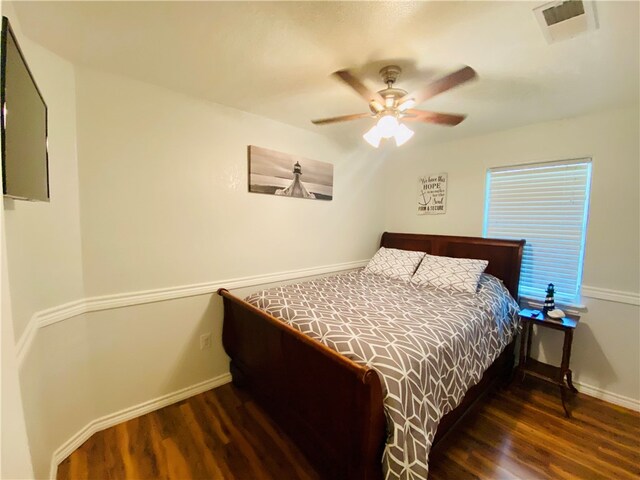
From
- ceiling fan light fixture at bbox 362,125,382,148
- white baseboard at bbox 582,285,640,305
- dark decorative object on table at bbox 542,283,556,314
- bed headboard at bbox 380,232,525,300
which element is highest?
ceiling fan light fixture at bbox 362,125,382,148

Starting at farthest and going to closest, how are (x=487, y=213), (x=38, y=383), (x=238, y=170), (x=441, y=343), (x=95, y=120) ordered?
(x=487, y=213) < (x=238, y=170) < (x=95, y=120) < (x=441, y=343) < (x=38, y=383)

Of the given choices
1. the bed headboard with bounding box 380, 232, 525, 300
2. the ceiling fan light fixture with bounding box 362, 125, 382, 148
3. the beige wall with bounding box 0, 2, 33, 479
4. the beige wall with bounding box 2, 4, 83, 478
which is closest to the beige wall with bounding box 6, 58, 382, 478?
the beige wall with bounding box 2, 4, 83, 478

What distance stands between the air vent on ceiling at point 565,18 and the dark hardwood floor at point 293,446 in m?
2.27

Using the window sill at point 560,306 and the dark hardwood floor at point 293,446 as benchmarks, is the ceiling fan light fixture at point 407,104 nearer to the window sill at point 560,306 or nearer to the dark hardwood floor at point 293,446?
the dark hardwood floor at point 293,446

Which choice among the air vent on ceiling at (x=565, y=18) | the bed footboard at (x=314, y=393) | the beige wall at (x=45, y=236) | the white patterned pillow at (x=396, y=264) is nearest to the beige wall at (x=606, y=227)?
the white patterned pillow at (x=396, y=264)

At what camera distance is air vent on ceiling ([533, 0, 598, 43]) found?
3.72ft

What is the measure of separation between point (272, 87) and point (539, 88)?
5.90ft

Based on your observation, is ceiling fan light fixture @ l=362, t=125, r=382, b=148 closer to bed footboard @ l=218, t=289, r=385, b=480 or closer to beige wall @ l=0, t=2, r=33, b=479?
bed footboard @ l=218, t=289, r=385, b=480

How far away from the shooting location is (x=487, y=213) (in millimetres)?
2820

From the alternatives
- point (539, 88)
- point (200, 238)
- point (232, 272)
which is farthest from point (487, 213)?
point (200, 238)

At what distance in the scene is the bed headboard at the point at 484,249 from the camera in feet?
8.26

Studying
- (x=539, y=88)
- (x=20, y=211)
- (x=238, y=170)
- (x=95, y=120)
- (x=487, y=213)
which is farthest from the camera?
(x=487, y=213)

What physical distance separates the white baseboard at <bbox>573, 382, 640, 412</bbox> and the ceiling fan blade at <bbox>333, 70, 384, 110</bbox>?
2808 millimetres

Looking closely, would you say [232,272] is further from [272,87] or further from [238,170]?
[272,87]
